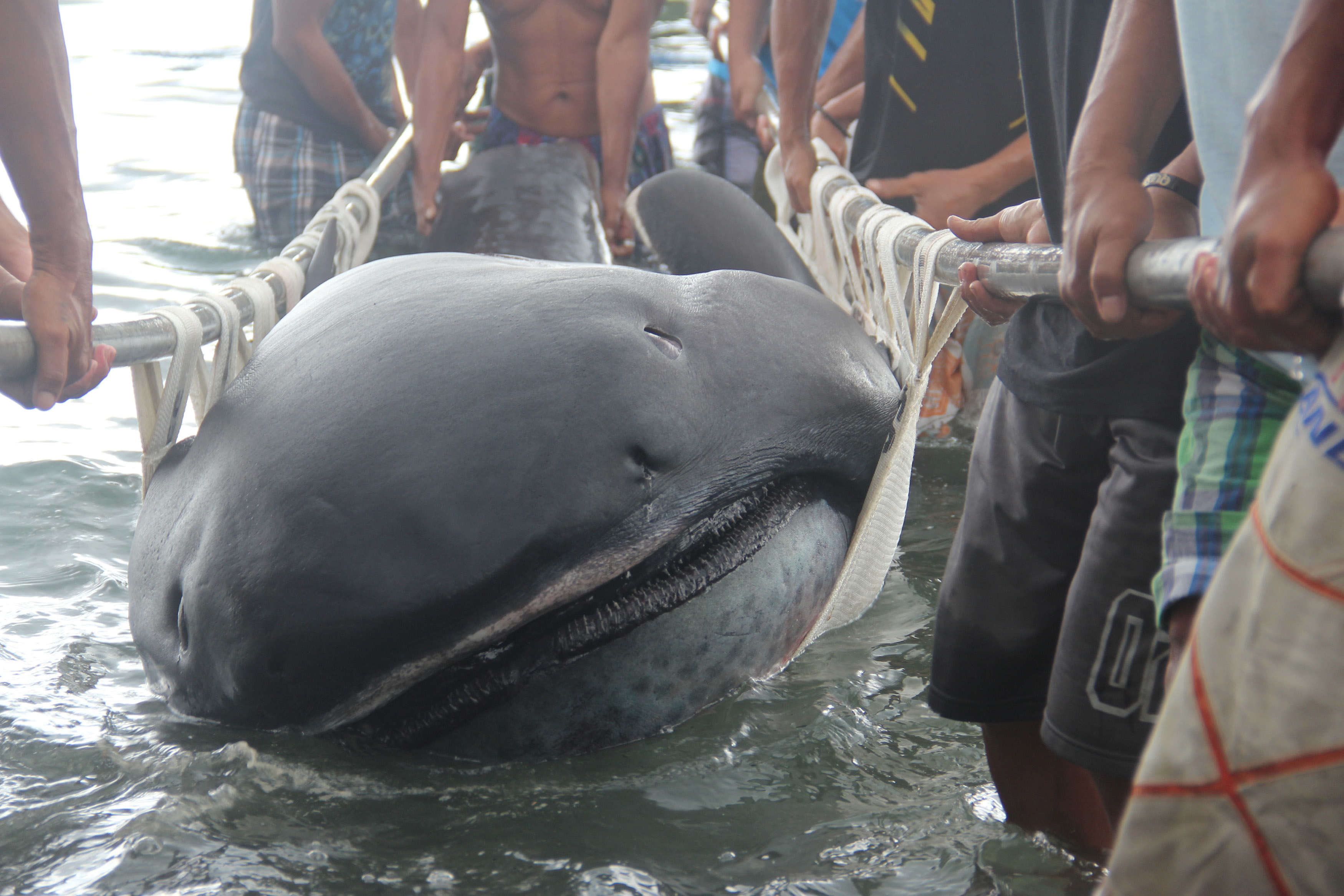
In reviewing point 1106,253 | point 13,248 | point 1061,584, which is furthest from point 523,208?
point 1106,253

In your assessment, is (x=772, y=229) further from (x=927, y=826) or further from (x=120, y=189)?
(x=120, y=189)

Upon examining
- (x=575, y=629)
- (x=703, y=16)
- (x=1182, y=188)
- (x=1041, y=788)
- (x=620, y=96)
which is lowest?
(x=1041, y=788)

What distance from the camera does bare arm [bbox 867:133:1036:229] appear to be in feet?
12.0

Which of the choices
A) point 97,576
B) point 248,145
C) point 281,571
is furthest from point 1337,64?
point 248,145

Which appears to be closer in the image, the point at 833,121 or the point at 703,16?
the point at 833,121

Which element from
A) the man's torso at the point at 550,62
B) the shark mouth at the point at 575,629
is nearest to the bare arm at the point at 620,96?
the man's torso at the point at 550,62

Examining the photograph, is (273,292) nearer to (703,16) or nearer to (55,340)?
(55,340)

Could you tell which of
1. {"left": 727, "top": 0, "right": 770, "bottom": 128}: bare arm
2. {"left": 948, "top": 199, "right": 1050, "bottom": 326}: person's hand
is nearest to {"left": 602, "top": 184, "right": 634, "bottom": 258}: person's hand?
{"left": 727, "top": 0, "right": 770, "bottom": 128}: bare arm

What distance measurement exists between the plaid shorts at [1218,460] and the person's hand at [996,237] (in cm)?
55

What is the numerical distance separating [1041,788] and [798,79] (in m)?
2.85

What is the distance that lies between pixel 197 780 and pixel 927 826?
1.17m

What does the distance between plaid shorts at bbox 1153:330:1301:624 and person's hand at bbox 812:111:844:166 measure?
12.0 ft

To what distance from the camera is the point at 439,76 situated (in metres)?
4.66

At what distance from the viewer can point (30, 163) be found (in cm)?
229
